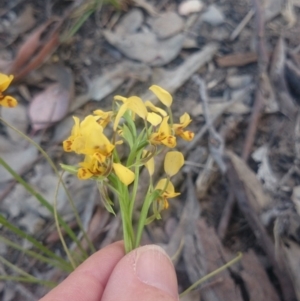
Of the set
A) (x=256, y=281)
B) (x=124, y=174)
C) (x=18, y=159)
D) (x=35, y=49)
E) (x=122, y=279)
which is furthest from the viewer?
(x=35, y=49)

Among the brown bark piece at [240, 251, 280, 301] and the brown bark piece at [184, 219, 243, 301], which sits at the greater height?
the brown bark piece at [184, 219, 243, 301]

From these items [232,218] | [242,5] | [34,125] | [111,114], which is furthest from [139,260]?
[242,5]

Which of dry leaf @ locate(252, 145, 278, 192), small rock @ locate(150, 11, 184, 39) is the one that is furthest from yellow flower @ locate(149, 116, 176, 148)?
small rock @ locate(150, 11, 184, 39)

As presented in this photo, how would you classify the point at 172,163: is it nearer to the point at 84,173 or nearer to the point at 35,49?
the point at 84,173

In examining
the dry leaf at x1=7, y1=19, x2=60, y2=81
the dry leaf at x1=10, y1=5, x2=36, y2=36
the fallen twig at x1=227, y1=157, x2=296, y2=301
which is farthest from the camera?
the dry leaf at x1=10, y1=5, x2=36, y2=36

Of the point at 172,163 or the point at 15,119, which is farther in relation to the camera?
the point at 15,119

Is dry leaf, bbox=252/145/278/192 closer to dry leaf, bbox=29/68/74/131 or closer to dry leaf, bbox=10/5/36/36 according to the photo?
dry leaf, bbox=29/68/74/131

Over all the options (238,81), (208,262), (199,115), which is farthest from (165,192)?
(238,81)
